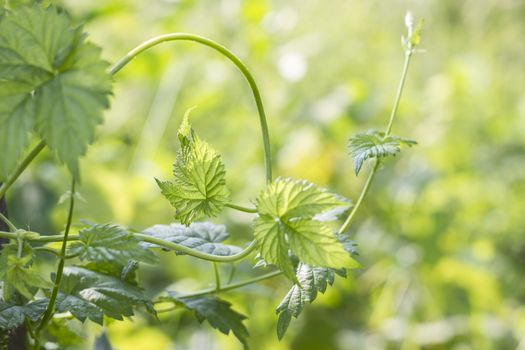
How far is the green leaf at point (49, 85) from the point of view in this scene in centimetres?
29

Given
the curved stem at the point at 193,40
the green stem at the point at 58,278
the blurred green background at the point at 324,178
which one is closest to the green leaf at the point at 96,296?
the green stem at the point at 58,278

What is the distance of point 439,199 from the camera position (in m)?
1.65

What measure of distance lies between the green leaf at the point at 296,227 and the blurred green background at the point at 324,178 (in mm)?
812

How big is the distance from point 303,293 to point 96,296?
12cm

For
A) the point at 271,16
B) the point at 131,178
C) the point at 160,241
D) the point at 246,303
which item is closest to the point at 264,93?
the point at 271,16

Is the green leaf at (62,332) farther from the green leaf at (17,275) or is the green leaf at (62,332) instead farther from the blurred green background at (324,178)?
the blurred green background at (324,178)

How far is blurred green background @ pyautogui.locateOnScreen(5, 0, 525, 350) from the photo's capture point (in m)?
1.38

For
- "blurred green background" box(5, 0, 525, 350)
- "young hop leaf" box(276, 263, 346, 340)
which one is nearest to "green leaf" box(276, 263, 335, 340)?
"young hop leaf" box(276, 263, 346, 340)

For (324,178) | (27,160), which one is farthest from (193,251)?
(324,178)

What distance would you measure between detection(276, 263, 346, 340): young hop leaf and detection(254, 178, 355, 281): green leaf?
5 centimetres

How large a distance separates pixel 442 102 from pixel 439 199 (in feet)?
0.93

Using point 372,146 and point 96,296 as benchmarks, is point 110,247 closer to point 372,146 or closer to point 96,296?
point 96,296

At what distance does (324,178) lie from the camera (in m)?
1.62

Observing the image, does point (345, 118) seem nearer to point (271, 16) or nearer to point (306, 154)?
point (306, 154)
